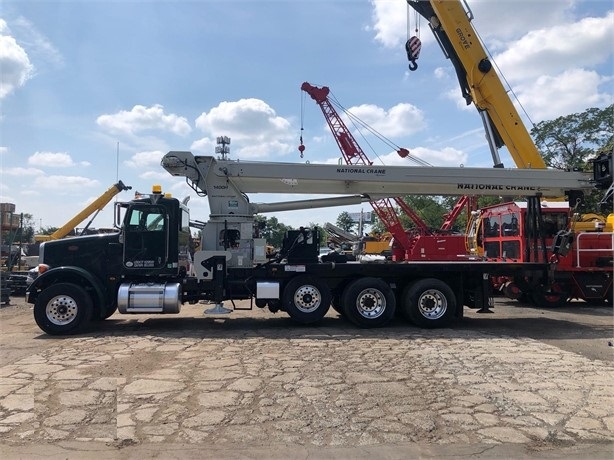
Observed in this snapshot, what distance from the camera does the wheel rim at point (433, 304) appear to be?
10375mm

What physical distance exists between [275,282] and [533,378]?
17.8 ft

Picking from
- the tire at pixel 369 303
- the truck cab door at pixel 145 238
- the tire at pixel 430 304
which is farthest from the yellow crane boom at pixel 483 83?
the truck cab door at pixel 145 238

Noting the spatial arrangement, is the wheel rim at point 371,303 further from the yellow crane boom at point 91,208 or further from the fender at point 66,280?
the yellow crane boom at point 91,208

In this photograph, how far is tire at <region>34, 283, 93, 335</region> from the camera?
9.49m

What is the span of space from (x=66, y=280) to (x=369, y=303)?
6268 mm

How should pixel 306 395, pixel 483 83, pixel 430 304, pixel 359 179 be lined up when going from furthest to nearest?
pixel 483 83
pixel 359 179
pixel 430 304
pixel 306 395

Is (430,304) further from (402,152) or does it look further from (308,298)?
(402,152)

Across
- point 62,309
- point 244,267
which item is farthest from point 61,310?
point 244,267

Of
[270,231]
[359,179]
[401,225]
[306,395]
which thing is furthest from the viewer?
[401,225]

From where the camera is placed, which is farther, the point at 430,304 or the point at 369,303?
the point at 430,304

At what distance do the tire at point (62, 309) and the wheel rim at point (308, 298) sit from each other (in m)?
4.20

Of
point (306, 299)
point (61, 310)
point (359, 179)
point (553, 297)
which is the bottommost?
point (553, 297)

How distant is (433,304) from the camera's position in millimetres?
10430

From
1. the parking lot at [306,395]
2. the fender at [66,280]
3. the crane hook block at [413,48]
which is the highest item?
the crane hook block at [413,48]
